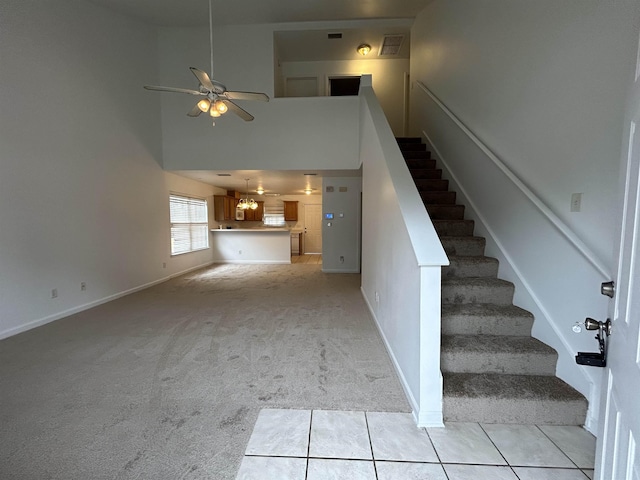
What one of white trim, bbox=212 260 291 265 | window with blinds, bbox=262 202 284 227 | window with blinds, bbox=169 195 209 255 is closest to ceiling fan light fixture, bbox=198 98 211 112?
window with blinds, bbox=169 195 209 255

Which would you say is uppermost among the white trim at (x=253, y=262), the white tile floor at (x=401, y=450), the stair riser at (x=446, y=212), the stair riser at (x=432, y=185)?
the stair riser at (x=432, y=185)

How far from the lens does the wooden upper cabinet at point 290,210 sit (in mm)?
10711

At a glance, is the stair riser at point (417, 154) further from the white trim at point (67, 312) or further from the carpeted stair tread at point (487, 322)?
the white trim at point (67, 312)

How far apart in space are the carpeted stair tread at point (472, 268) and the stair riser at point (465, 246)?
214 mm

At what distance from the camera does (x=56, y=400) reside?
1.88 metres

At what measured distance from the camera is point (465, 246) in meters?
2.74

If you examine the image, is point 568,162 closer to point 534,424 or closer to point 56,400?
point 534,424

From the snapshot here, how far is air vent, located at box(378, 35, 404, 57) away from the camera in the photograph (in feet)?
19.2

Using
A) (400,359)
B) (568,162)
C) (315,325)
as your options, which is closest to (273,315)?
(315,325)

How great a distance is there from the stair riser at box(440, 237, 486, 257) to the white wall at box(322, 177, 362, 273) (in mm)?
3664

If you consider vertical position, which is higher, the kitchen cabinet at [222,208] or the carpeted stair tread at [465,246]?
the kitchen cabinet at [222,208]

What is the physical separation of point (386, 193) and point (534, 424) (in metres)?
1.89

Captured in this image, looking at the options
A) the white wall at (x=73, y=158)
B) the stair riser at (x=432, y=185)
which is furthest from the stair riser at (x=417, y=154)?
the white wall at (x=73, y=158)

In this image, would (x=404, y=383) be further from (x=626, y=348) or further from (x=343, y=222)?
(x=343, y=222)
